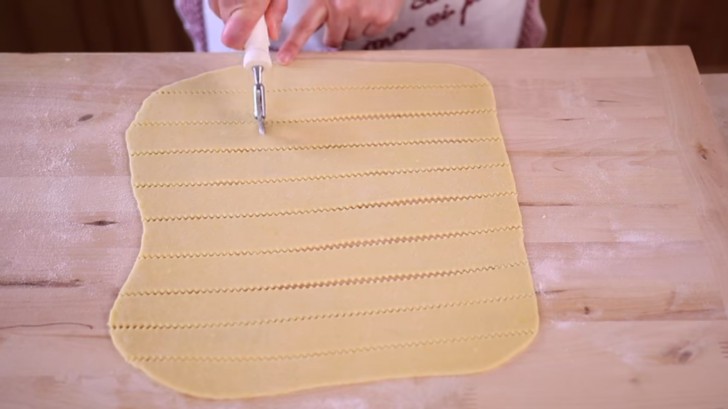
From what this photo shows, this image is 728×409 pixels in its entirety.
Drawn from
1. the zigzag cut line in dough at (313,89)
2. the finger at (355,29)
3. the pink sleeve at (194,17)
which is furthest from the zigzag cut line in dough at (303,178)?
the pink sleeve at (194,17)

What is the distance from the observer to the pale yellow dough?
64 cm

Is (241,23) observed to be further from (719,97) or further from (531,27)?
(719,97)

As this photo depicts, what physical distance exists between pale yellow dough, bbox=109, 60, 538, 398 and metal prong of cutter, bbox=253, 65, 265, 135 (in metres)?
0.01

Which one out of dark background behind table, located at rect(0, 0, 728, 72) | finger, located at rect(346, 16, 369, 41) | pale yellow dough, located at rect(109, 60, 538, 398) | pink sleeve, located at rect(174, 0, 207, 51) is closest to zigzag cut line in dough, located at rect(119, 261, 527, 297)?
pale yellow dough, located at rect(109, 60, 538, 398)

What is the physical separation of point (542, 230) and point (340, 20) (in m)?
0.35

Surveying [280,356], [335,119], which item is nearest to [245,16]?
[335,119]

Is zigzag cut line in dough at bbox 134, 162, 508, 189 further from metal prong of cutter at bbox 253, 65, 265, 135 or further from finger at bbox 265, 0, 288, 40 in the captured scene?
finger at bbox 265, 0, 288, 40

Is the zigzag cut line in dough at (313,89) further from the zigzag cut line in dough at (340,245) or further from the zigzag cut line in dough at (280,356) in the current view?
the zigzag cut line in dough at (280,356)

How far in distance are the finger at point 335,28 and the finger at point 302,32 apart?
10mm

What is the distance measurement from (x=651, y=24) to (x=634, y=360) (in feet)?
3.69

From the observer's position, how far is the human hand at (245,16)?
82 cm

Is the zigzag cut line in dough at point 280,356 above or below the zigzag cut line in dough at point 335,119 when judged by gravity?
below

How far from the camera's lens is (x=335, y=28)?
0.93 m

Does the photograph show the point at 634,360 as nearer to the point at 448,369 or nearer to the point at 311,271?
the point at 448,369
